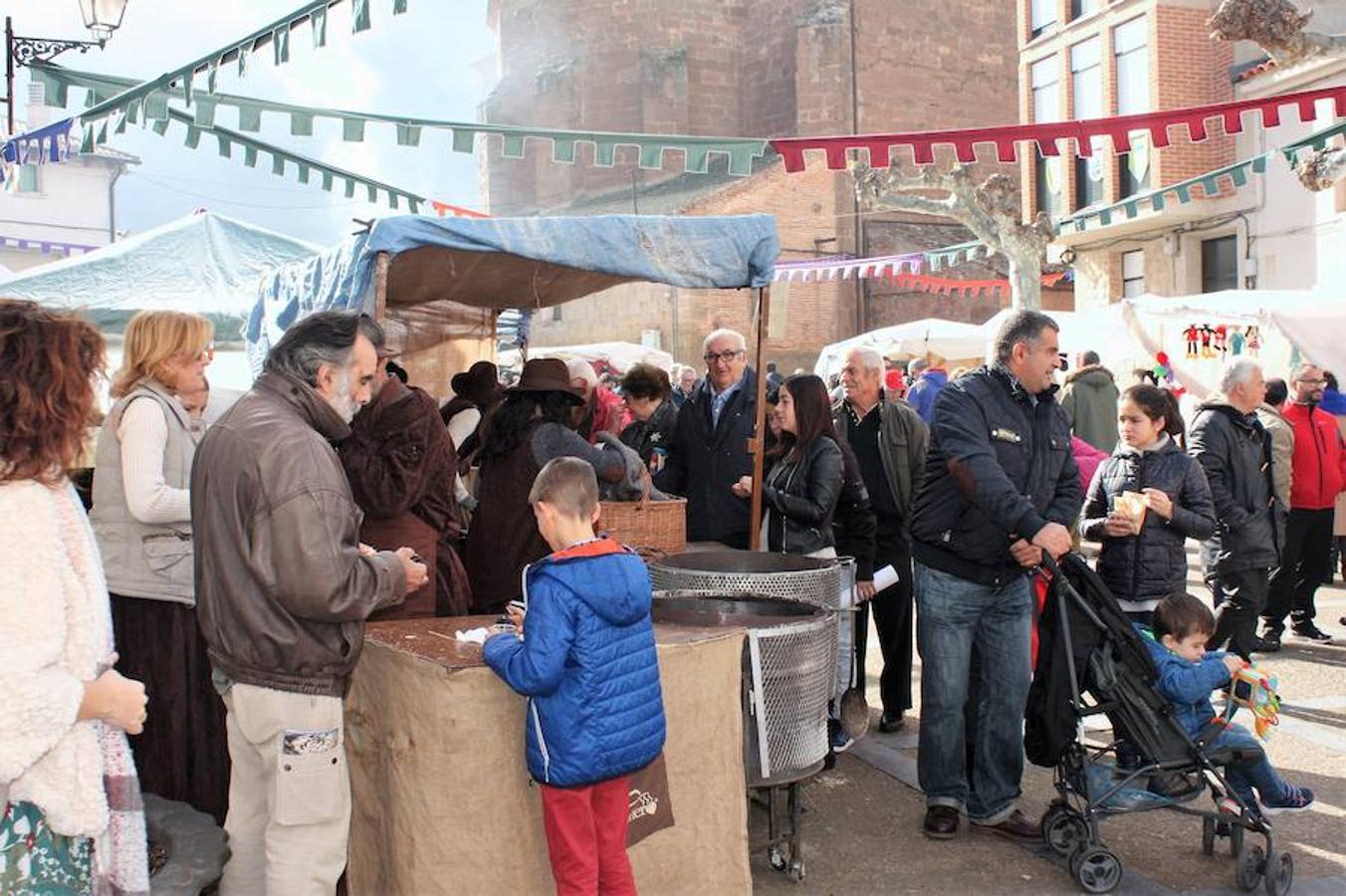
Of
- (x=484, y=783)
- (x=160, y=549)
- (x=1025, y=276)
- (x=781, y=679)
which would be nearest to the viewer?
(x=484, y=783)

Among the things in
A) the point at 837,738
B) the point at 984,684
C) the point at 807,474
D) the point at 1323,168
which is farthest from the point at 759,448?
the point at 1323,168

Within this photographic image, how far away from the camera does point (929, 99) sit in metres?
38.1

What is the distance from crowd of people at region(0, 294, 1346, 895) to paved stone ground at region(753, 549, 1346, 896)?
21cm

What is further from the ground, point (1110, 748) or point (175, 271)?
point (175, 271)

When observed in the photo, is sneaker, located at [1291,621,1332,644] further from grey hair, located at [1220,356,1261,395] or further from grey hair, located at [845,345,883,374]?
grey hair, located at [845,345,883,374]

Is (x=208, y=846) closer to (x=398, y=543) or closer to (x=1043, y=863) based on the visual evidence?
(x=398, y=543)

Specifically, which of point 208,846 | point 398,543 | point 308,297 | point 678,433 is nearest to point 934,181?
A: point 678,433

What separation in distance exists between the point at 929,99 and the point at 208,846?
38.0m

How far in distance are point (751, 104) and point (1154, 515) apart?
3708cm

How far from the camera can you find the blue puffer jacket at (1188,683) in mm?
4340

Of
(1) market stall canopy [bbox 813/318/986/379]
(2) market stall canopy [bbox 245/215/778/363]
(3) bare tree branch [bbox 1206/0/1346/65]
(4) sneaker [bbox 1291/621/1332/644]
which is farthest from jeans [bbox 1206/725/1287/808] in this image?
(1) market stall canopy [bbox 813/318/986/379]

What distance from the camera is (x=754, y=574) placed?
4.55 meters

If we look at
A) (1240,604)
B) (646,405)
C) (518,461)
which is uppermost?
(646,405)

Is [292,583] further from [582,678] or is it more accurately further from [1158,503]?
[1158,503]
